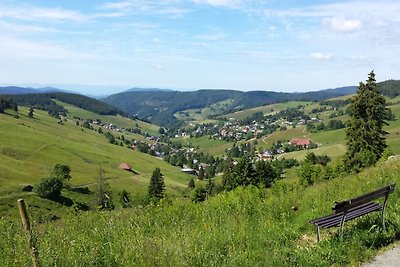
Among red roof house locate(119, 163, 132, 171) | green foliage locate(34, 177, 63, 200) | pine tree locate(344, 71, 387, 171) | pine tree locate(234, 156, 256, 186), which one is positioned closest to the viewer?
pine tree locate(344, 71, 387, 171)

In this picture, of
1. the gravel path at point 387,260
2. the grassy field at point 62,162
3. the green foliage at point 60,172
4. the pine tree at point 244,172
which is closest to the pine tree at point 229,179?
the pine tree at point 244,172

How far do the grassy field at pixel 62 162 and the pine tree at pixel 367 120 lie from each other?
74453mm

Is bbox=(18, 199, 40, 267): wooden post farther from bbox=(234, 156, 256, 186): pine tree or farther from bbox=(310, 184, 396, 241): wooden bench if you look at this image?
bbox=(234, 156, 256, 186): pine tree

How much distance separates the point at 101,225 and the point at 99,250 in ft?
6.48

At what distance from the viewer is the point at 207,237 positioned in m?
9.38

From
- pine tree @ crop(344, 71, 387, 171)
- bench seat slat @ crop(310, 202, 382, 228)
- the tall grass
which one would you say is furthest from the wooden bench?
pine tree @ crop(344, 71, 387, 171)

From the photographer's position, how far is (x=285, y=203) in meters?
13.1

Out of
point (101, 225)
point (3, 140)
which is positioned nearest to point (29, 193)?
point (3, 140)

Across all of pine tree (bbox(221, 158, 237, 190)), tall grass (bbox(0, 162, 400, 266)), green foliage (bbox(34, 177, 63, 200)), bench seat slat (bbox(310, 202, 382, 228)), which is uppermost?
bench seat slat (bbox(310, 202, 382, 228))

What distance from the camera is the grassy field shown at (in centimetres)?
11350

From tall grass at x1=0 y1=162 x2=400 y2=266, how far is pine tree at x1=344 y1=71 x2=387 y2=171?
33288 millimetres

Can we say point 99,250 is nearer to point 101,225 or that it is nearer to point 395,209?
point 101,225

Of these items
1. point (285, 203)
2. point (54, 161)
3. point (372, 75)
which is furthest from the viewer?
point (54, 161)

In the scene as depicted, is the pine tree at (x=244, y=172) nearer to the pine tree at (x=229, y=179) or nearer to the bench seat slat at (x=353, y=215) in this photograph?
the pine tree at (x=229, y=179)
